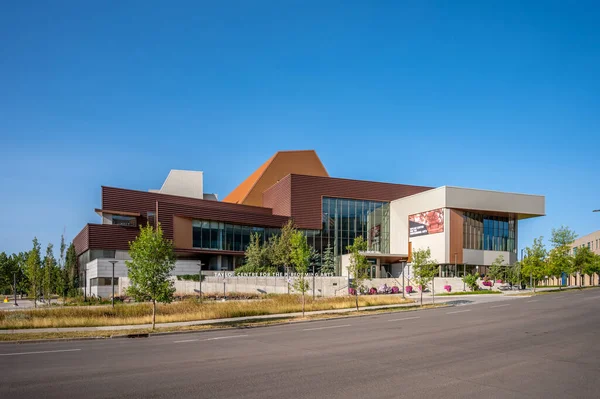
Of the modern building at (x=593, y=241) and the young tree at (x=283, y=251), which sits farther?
the modern building at (x=593, y=241)

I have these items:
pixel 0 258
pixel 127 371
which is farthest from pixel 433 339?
pixel 0 258

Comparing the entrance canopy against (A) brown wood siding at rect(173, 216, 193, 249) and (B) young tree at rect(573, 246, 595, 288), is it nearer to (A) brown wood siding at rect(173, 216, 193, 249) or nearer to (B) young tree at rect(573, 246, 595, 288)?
(B) young tree at rect(573, 246, 595, 288)

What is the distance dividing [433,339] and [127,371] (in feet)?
30.7

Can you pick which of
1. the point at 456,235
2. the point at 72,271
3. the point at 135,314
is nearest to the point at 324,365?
the point at 135,314

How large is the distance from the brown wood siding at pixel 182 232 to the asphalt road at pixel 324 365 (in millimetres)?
41519

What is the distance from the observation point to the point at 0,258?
275 feet

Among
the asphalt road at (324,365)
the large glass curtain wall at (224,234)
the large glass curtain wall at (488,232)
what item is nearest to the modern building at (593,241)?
the large glass curtain wall at (488,232)

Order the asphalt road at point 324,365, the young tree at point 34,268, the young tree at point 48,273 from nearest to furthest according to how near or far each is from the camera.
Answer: the asphalt road at point 324,365
the young tree at point 34,268
the young tree at point 48,273

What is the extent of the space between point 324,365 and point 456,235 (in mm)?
52249

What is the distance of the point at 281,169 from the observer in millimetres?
82125

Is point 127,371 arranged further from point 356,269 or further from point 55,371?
point 356,269

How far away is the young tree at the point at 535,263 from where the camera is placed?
51.0 meters

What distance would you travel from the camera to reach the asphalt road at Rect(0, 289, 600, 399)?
8.97 metres

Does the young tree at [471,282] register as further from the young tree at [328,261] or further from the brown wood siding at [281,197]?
the brown wood siding at [281,197]
